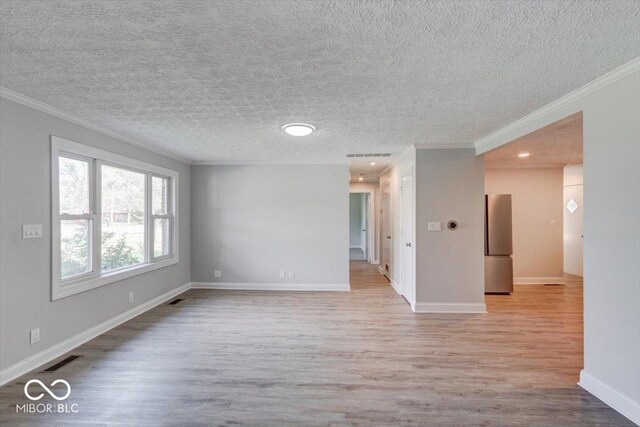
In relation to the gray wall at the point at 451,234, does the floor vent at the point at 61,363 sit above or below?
below

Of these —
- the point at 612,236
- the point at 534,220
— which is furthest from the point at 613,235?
the point at 534,220

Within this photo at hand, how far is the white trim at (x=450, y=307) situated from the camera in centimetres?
425

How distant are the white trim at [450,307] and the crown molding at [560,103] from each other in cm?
219

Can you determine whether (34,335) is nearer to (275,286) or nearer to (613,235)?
(275,286)

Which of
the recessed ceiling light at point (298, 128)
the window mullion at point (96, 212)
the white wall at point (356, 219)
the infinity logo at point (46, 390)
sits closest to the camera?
the infinity logo at point (46, 390)

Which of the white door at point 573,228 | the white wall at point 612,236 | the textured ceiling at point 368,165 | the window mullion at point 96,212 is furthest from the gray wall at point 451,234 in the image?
the white door at point 573,228

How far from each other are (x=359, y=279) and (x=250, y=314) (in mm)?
2985

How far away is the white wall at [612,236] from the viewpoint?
2008 mm

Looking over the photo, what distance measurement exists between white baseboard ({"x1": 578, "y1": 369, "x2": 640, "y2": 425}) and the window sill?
4.81 m

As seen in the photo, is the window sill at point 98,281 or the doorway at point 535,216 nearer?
the window sill at point 98,281

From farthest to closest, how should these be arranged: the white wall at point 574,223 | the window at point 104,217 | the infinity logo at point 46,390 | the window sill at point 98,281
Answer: the white wall at point 574,223 → the window at point 104,217 → the window sill at point 98,281 → the infinity logo at point 46,390

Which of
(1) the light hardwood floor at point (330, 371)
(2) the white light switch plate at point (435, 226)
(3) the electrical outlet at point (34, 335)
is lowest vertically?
(1) the light hardwood floor at point (330, 371)

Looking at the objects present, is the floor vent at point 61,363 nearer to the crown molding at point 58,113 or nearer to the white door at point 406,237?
the crown molding at point 58,113
